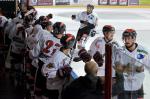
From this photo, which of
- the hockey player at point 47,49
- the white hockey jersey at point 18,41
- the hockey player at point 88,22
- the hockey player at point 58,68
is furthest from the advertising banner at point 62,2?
the hockey player at point 58,68

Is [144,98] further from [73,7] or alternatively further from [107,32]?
[73,7]

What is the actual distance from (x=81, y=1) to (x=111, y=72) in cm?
2380

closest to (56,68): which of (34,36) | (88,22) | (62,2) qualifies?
(34,36)

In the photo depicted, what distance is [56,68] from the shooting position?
4.48 metres

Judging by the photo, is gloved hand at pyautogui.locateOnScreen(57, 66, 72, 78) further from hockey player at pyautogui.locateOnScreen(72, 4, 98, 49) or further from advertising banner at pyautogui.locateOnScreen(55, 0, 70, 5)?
advertising banner at pyautogui.locateOnScreen(55, 0, 70, 5)

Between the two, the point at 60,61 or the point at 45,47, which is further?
the point at 45,47

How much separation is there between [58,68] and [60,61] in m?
0.07

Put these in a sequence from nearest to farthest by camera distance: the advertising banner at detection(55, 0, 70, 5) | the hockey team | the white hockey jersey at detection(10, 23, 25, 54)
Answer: the hockey team < the white hockey jersey at detection(10, 23, 25, 54) < the advertising banner at detection(55, 0, 70, 5)

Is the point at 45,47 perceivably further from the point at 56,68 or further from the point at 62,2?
the point at 62,2

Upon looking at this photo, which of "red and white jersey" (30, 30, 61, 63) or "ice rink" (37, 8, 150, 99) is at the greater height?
"red and white jersey" (30, 30, 61, 63)

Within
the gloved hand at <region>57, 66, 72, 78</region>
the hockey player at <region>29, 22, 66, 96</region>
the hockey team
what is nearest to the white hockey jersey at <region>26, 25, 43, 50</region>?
the hockey team

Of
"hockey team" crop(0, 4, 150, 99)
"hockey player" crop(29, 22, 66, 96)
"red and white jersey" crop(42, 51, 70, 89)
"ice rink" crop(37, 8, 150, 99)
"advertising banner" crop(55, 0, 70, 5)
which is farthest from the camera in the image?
"advertising banner" crop(55, 0, 70, 5)

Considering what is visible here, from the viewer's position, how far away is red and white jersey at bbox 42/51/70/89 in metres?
4.46

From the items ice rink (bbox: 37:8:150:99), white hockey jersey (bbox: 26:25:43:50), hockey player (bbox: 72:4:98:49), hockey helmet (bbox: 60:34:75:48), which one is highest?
hockey helmet (bbox: 60:34:75:48)
